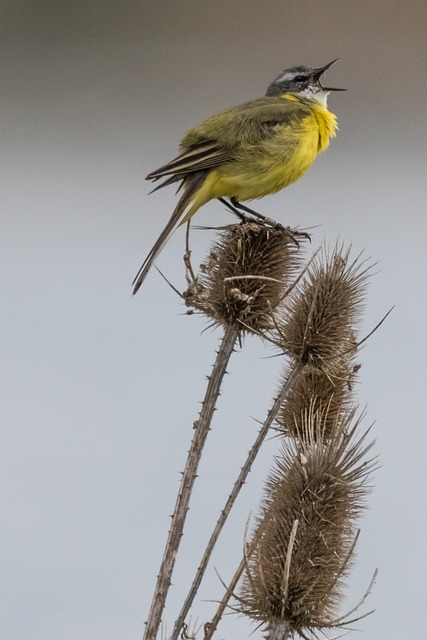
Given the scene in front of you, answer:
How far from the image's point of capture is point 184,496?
254cm

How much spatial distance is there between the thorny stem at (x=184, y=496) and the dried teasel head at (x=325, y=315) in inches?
10.3

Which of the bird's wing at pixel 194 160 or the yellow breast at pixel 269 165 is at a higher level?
the yellow breast at pixel 269 165

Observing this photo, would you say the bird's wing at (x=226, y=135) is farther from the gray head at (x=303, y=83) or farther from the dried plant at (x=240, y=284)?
the gray head at (x=303, y=83)

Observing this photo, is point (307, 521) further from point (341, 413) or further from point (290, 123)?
point (290, 123)

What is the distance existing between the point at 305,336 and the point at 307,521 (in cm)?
59

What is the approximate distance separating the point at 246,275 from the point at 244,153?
3.36ft

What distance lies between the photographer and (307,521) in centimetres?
275

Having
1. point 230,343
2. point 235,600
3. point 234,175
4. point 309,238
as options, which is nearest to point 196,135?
point 234,175

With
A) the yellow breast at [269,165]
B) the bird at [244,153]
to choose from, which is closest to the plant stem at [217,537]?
the bird at [244,153]

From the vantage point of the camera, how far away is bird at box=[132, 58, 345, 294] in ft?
12.3

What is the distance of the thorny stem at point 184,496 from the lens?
7.77ft

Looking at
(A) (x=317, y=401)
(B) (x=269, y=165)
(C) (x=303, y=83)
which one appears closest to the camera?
(A) (x=317, y=401)

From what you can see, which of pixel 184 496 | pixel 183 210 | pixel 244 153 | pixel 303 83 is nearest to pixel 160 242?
pixel 183 210

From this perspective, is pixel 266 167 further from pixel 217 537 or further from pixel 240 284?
pixel 217 537
